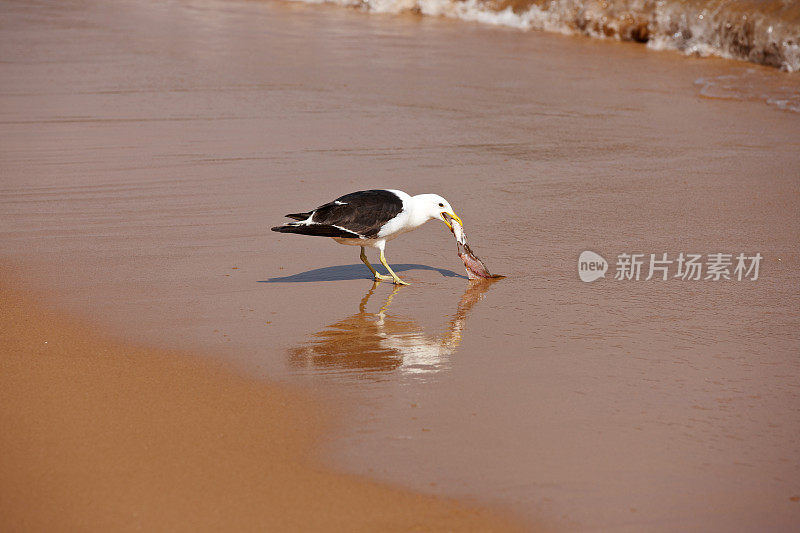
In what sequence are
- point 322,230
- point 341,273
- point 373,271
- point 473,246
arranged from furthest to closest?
1. point 473,246
2. point 341,273
3. point 373,271
4. point 322,230

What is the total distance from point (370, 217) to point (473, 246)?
921 mm

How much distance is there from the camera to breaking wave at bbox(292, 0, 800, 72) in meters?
11.8

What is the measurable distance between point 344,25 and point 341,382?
479 inches

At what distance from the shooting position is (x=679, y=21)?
520 inches

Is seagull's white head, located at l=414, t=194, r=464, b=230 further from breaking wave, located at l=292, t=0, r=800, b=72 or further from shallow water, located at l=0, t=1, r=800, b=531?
breaking wave, located at l=292, t=0, r=800, b=72

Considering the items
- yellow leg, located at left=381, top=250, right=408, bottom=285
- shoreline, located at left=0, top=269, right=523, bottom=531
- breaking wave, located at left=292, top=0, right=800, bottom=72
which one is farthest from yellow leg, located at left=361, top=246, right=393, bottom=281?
breaking wave, located at left=292, top=0, right=800, bottom=72

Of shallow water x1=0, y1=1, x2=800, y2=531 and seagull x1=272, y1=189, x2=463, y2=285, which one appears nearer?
shallow water x1=0, y1=1, x2=800, y2=531

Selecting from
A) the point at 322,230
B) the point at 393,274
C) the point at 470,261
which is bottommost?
the point at 393,274

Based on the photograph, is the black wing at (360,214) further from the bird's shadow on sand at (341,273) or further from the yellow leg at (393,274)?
the bird's shadow on sand at (341,273)

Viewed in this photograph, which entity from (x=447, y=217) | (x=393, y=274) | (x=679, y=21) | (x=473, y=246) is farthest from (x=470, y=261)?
(x=679, y=21)

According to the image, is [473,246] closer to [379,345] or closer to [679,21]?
[379,345]

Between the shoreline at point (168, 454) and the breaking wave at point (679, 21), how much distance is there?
9.61 metres

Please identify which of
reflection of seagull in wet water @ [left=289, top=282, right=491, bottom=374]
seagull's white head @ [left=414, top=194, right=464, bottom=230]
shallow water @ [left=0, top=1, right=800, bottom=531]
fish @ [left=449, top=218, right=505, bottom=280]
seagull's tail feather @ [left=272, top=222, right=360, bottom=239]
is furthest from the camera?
seagull's white head @ [left=414, top=194, right=464, bottom=230]

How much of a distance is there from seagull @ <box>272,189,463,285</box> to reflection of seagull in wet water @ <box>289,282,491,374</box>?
19.2 inches
